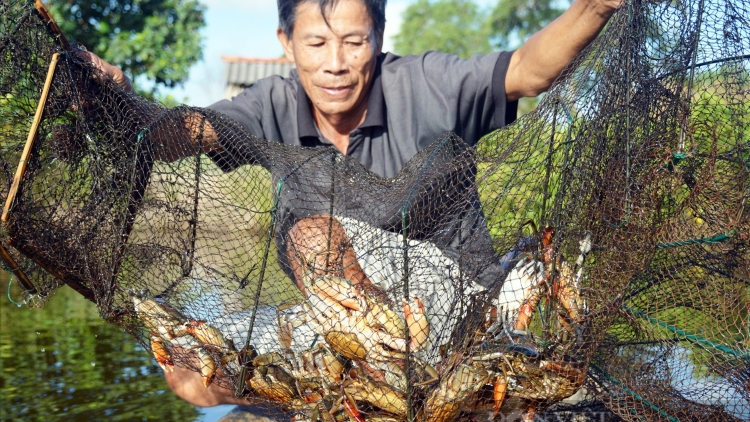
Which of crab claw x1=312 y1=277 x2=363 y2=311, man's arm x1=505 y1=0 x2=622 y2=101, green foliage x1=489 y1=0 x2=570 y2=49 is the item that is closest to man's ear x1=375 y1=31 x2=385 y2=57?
man's arm x1=505 y1=0 x2=622 y2=101

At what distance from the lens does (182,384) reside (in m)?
3.66

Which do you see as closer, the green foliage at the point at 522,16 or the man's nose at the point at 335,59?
the man's nose at the point at 335,59

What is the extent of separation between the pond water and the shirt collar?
1.68 meters

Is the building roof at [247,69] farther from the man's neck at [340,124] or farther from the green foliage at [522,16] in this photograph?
the man's neck at [340,124]

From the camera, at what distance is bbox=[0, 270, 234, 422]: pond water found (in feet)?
12.9

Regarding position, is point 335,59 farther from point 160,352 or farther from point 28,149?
point 160,352

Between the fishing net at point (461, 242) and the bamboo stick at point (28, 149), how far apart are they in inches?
0.4

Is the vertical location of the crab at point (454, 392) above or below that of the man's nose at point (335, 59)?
below

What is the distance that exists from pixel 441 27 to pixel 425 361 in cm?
3151

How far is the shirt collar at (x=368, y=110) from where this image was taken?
326 centimetres

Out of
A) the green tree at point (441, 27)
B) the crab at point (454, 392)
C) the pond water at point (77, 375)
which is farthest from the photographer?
the green tree at point (441, 27)

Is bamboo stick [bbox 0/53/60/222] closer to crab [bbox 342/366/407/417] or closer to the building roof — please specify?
crab [bbox 342/366/407/417]

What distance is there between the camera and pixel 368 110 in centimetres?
328

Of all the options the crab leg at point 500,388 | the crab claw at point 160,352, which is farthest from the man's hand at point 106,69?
the crab leg at point 500,388
